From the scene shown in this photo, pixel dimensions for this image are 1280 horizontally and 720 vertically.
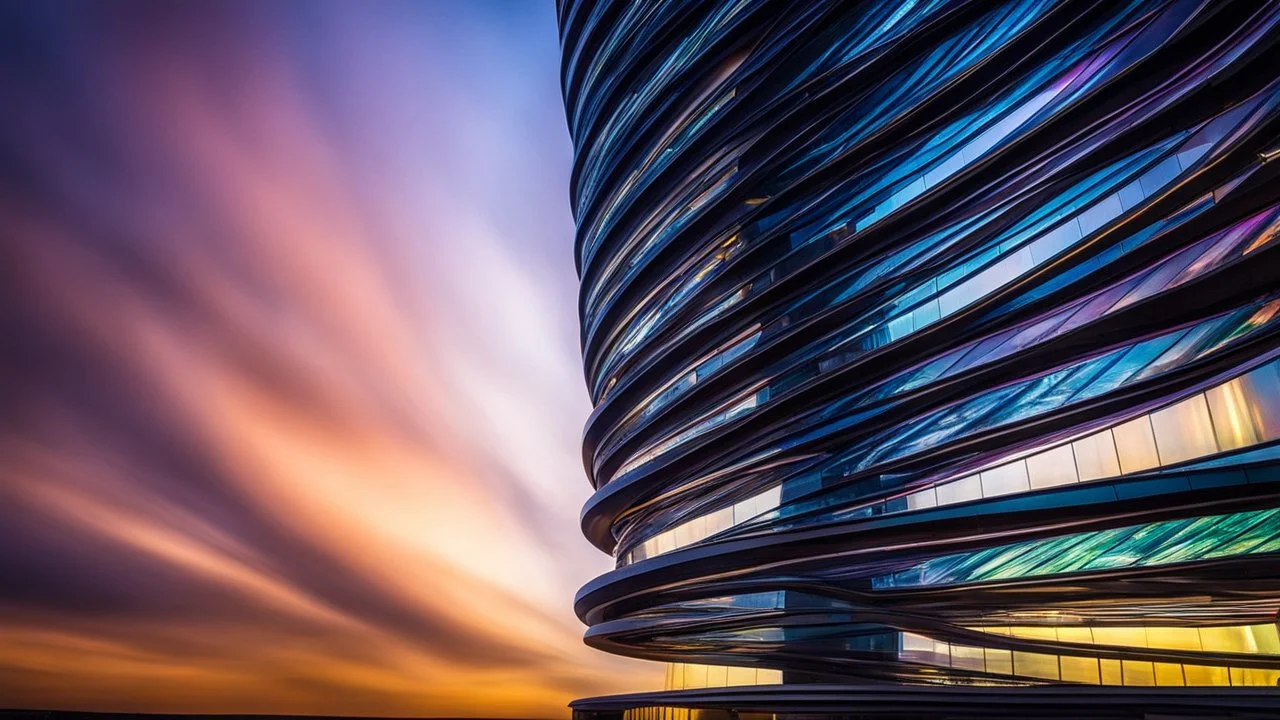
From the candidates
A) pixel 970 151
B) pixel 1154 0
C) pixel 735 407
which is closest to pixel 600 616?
pixel 735 407

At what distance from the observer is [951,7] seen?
21.1 m

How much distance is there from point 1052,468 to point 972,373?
2.44 metres

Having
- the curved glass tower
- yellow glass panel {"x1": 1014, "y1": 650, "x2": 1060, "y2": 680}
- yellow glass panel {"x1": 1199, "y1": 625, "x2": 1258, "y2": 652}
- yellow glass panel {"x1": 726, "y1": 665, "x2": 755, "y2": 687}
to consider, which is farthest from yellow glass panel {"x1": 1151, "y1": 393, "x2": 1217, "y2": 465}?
yellow glass panel {"x1": 726, "y1": 665, "x2": 755, "y2": 687}

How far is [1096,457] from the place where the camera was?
1559cm

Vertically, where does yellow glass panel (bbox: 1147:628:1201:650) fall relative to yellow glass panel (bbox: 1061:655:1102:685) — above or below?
above

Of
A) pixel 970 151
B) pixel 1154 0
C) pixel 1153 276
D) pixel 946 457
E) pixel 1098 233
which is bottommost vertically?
pixel 946 457

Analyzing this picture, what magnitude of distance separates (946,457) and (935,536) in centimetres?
204

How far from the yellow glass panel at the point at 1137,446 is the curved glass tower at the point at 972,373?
52mm

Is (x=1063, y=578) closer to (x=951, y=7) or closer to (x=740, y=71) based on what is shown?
(x=951, y=7)

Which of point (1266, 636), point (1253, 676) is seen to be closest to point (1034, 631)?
point (1253, 676)

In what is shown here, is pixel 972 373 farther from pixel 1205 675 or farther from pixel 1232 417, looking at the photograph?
pixel 1205 675

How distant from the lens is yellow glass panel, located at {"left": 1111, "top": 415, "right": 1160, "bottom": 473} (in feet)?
48.9

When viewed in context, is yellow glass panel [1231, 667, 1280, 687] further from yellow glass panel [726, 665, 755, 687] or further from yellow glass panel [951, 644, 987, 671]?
yellow glass panel [726, 665, 755, 687]

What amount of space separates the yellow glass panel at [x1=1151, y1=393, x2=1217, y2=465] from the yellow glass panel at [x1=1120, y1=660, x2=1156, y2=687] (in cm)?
536
